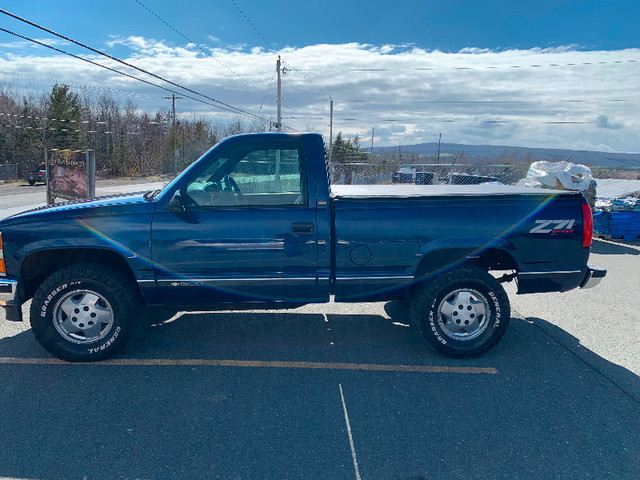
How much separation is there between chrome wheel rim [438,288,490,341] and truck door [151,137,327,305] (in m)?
1.16

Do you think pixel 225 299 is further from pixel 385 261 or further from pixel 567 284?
pixel 567 284

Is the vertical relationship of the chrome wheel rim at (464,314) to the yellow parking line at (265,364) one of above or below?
above

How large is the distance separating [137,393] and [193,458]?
3.55 feet

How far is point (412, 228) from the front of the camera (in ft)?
14.4

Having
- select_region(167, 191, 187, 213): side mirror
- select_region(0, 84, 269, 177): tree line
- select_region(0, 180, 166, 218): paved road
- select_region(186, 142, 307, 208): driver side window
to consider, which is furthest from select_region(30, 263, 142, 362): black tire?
select_region(0, 84, 269, 177): tree line

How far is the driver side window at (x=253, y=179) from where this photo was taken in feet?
14.4

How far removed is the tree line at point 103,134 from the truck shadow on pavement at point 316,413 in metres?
37.1

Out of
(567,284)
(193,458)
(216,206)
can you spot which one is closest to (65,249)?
(216,206)

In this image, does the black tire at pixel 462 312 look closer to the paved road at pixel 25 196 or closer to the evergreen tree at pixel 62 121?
the paved road at pixel 25 196

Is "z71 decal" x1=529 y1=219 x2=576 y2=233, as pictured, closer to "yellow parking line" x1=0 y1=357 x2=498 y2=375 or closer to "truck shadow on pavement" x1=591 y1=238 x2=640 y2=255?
"yellow parking line" x1=0 y1=357 x2=498 y2=375

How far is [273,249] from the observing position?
14.2 ft

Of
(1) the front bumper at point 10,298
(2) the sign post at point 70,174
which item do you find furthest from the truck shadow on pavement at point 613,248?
(2) the sign post at point 70,174

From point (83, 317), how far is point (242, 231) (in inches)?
63.6

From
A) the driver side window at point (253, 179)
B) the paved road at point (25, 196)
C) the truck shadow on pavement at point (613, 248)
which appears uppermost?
the driver side window at point (253, 179)
